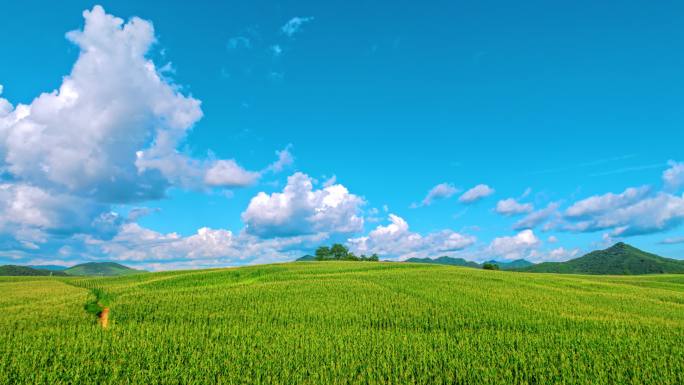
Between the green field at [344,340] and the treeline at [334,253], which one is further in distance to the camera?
the treeline at [334,253]

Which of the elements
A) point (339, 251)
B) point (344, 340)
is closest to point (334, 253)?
point (339, 251)

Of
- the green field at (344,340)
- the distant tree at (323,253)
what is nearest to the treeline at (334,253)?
the distant tree at (323,253)

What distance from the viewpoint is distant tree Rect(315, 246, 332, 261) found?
167000 mm

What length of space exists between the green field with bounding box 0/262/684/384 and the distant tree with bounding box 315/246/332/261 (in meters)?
141

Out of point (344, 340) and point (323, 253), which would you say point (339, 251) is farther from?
point (344, 340)

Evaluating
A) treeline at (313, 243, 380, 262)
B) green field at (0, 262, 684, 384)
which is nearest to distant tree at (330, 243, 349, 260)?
treeline at (313, 243, 380, 262)

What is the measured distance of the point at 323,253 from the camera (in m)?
168

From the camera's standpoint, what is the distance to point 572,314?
72.0 feet

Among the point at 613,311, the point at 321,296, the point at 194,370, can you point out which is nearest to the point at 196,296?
the point at 321,296

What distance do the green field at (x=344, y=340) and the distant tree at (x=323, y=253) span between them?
14096 cm

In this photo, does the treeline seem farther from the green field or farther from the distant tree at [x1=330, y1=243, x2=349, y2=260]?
the green field

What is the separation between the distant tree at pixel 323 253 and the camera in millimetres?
167000

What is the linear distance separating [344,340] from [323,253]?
6086 inches

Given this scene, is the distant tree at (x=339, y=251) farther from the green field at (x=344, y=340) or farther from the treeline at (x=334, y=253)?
the green field at (x=344, y=340)
